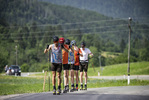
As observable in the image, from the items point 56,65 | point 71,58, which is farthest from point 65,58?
point 56,65

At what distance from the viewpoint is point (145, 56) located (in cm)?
13625

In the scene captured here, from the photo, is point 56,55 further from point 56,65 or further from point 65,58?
point 65,58

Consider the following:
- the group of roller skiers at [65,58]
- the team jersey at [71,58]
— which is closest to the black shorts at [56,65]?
the group of roller skiers at [65,58]

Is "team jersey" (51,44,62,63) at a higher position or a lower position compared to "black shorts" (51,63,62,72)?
higher

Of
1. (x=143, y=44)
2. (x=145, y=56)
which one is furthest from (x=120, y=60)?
(x=143, y=44)

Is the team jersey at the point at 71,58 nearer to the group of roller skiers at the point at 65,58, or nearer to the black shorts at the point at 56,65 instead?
the group of roller skiers at the point at 65,58

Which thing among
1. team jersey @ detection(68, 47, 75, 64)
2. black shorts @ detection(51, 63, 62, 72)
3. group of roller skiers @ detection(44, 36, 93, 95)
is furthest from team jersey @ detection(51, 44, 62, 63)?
team jersey @ detection(68, 47, 75, 64)

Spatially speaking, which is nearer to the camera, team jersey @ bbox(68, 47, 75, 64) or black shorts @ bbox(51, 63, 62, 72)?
black shorts @ bbox(51, 63, 62, 72)

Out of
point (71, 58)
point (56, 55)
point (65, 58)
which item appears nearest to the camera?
point (56, 55)

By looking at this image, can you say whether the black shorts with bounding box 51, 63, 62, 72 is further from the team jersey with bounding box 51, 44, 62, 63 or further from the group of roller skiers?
the team jersey with bounding box 51, 44, 62, 63

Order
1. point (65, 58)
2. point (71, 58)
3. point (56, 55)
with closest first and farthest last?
point (56, 55)
point (65, 58)
point (71, 58)

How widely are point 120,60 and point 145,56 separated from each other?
28570 millimetres

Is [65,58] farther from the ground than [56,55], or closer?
closer

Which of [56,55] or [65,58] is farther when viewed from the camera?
[65,58]
